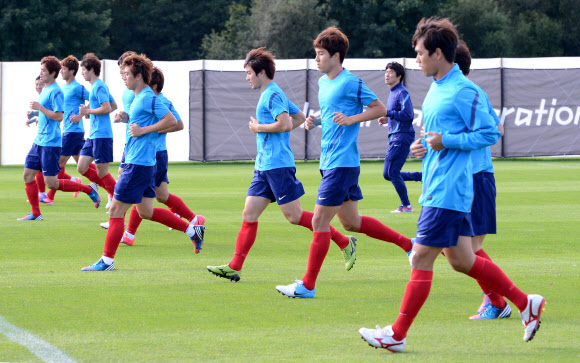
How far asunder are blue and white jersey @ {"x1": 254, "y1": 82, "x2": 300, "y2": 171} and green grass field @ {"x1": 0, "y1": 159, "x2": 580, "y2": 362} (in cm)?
107

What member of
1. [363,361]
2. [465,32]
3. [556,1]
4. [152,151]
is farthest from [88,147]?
[556,1]

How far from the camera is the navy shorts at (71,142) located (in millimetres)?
13797

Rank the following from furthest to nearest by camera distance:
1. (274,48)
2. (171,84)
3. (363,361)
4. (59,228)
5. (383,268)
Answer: (274,48) → (171,84) → (59,228) → (383,268) → (363,361)

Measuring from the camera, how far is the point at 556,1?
2571 inches

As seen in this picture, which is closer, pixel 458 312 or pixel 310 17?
pixel 458 312

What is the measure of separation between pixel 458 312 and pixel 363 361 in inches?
64.2

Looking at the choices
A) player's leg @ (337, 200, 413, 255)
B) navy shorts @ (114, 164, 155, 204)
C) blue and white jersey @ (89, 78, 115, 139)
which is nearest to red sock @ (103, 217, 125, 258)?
navy shorts @ (114, 164, 155, 204)

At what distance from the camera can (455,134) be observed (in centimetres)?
536

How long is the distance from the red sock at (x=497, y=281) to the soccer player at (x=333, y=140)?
73.0 inches

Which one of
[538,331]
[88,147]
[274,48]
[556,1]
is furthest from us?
[556,1]

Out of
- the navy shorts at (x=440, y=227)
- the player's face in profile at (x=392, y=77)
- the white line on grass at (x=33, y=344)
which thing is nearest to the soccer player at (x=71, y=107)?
the player's face in profile at (x=392, y=77)

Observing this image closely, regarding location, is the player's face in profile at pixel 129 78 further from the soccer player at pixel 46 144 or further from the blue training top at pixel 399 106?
the blue training top at pixel 399 106

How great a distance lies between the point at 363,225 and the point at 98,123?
581cm

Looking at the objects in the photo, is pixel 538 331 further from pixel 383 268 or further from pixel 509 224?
pixel 509 224
